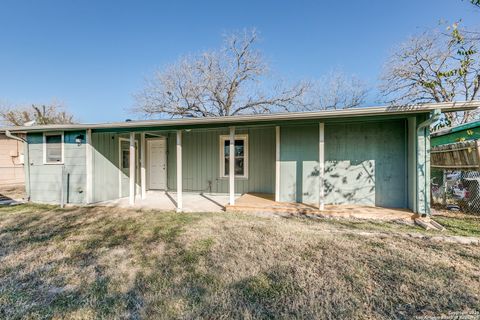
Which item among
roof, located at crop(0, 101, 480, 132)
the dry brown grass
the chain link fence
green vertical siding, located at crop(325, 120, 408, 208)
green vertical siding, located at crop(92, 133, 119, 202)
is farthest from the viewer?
green vertical siding, located at crop(92, 133, 119, 202)

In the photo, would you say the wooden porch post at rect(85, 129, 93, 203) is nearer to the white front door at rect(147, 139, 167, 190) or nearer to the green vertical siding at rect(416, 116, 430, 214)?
the white front door at rect(147, 139, 167, 190)

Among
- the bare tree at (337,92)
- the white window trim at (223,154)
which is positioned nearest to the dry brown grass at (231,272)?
the white window trim at (223,154)

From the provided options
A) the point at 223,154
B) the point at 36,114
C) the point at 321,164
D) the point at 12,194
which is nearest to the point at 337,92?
Answer: the point at 223,154

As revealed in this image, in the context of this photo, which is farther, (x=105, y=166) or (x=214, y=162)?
(x=214, y=162)

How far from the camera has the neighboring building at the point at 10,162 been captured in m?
11.3

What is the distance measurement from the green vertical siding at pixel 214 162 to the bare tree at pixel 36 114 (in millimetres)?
19395

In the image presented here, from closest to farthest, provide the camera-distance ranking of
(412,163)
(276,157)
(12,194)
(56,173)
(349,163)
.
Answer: (412,163) → (349,163) → (276,157) → (56,173) → (12,194)

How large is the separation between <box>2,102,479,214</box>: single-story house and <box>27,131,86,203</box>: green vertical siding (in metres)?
0.03

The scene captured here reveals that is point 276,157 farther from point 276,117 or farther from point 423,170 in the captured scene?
point 423,170

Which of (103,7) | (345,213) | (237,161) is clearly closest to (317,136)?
(345,213)

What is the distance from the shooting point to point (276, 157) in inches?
234

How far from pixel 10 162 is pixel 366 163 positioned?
16026 mm

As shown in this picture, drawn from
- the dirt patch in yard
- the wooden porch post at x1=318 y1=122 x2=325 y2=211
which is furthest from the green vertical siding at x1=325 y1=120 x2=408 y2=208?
the dirt patch in yard

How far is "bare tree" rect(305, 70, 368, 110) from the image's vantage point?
16594 millimetres
